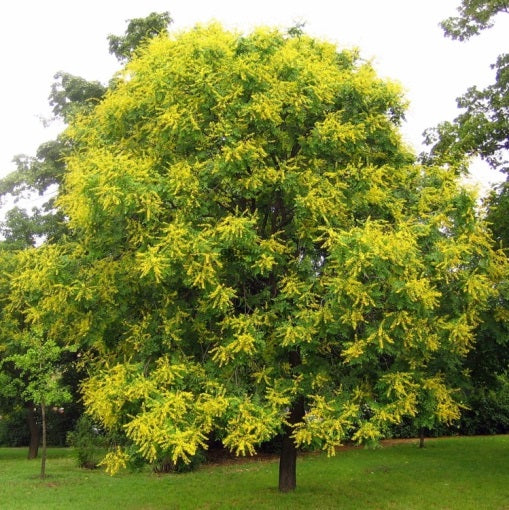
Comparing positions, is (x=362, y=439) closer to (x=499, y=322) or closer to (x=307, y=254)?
(x=307, y=254)

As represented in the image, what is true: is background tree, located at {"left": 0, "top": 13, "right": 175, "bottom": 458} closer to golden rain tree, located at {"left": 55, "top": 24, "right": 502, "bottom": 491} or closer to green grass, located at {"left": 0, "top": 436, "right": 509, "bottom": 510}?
green grass, located at {"left": 0, "top": 436, "right": 509, "bottom": 510}

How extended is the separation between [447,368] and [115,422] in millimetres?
5032

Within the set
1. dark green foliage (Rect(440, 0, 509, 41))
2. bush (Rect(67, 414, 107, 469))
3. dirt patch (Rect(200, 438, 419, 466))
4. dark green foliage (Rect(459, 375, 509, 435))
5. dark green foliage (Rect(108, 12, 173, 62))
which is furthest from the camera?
dark green foliage (Rect(459, 375, 509, 435))

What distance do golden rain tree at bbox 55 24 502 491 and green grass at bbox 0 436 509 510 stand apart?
2.90 m

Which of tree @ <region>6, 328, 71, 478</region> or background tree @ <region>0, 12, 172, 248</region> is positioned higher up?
background tree @ <region>0, 12, 172, 248</region>

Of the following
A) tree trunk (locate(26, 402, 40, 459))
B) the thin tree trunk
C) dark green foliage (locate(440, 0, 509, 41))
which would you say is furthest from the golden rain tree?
tree trunk (locate(26, 402, 40, 459))

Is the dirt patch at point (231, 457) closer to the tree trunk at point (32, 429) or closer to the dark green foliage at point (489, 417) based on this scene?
the dark green foliage at point (489, 417)

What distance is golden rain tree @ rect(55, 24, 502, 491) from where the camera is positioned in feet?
24.3

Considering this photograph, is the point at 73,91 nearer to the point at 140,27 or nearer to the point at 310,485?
the point at 140,27

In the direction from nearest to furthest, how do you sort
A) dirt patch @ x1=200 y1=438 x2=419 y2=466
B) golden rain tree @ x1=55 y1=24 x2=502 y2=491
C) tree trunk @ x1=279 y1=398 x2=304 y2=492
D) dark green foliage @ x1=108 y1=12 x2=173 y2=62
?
golden rain tree @ x1=55 y1=24 x2=502 y2=491 → tree trunk @ x1=279 y1=398 x2=304 y2=492 → dirt patch @ x1=200 y1=438 x2=419 y2=466 → dark green foliage @ x1=108 y1=12 x2=173 y2=62

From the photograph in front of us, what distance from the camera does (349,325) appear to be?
24.7 ft

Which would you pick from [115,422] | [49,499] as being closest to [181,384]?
[115,422]

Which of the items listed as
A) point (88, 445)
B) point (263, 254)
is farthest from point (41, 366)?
point (263, 254)

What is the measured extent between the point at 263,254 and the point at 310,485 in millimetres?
6858
